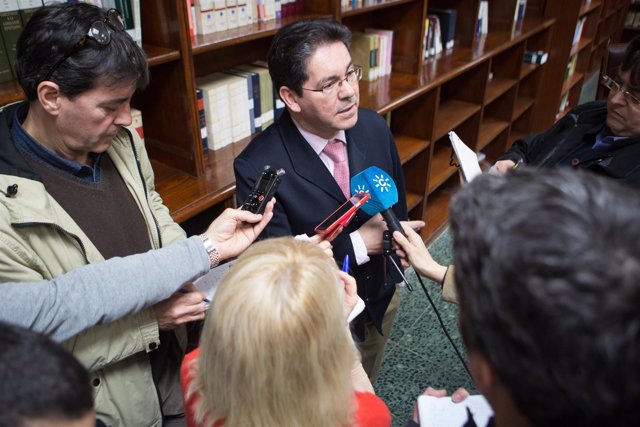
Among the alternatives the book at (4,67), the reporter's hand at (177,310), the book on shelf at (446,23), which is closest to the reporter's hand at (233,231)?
the reporter's hand at (177,310)

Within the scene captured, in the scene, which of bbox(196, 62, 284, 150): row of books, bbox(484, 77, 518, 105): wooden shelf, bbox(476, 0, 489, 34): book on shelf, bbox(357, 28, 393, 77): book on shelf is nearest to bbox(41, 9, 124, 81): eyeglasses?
bbox(196, 62, 284, 150): row of books

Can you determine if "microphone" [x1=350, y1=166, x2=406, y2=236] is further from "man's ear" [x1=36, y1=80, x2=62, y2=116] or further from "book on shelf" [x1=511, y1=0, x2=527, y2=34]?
"book on shelf" [x1=511, y1=0, x2=527, y2=34]

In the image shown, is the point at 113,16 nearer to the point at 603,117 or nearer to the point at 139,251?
the point at 139,251

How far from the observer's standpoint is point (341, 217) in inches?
52.2

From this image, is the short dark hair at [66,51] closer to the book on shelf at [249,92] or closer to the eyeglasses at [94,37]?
the eyeglasses at [94,37]

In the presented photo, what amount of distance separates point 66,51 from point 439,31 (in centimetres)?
262

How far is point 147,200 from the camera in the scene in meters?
1.26

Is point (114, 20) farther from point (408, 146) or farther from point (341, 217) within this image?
point (408, 146)

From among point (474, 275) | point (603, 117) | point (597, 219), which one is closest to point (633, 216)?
point (597, 219)

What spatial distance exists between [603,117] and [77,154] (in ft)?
5.76

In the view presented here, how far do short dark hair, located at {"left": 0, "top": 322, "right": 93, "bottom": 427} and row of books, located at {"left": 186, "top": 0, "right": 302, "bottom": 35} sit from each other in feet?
4.72

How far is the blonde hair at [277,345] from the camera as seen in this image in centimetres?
72

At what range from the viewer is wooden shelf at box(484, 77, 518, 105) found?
3.42 meters

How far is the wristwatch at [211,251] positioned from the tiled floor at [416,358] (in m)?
1.24
